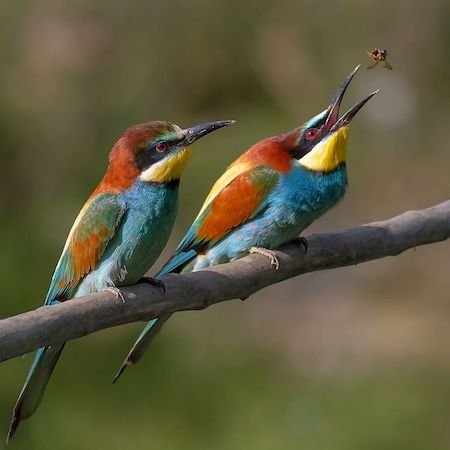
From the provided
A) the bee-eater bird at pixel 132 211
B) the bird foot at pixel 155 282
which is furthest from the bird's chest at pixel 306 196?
the bird foot at pixel 155 282

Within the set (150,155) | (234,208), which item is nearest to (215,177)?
(234,208)

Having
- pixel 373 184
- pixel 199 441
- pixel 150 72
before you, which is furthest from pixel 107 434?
pixel 150 72

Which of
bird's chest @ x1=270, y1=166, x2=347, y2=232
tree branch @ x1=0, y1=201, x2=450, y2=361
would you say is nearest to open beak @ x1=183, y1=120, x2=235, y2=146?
tree branch @ x1=0, y1=201, x2=450, y2=361

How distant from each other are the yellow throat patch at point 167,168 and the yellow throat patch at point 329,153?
0.44 meters

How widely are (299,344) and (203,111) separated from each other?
6.73 feet

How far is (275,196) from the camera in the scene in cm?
272

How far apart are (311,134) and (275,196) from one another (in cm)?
18

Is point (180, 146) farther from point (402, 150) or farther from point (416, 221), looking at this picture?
→ point (402, 150)

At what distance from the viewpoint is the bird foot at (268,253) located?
93.2 inches

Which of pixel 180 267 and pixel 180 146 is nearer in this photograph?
pixel 180 146

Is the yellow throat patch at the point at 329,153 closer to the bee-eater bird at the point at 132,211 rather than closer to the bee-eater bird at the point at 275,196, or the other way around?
the bee-eater bird at the point at 275,196

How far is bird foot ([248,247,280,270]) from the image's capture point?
2367mm

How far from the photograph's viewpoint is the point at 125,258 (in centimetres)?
235

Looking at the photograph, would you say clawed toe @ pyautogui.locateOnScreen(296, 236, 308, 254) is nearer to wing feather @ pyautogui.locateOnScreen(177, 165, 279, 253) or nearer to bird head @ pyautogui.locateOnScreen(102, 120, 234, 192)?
wing feather @ pyautogui.locateOnScreen(177, 165, 279, 253)
